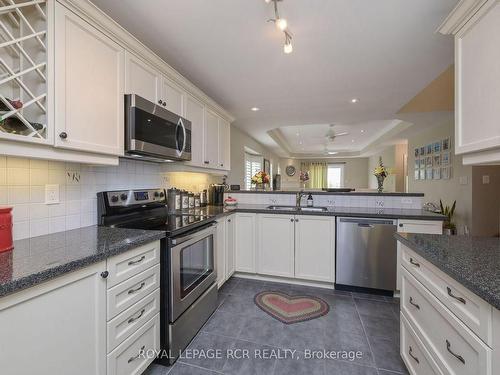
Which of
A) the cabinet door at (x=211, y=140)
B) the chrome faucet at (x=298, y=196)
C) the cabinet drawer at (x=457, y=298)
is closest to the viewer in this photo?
the cabinet drawer at (x=457, y=298)

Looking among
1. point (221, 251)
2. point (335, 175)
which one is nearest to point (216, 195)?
point (221, 251)

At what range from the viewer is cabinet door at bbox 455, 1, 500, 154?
1092 mm

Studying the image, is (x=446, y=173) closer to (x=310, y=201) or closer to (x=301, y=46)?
(x=310, y=201)

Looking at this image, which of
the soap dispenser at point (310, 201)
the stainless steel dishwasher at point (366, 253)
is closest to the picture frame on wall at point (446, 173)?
the stainless steel dishwasher at point (366, 253)

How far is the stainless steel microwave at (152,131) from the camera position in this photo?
1600 millimetres

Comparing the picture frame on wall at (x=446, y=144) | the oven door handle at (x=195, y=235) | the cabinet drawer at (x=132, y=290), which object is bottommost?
the cabinet drawer at (x=132, y=290)

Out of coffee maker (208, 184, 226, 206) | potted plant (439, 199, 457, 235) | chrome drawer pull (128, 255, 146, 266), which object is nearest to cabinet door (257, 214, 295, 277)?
coffee maker (208, 184, 226, 206)

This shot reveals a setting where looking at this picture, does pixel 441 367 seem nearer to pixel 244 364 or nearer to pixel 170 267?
pixel 244 364

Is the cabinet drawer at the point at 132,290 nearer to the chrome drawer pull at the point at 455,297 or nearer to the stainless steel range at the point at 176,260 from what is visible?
the stainless steel range at the point at 176,260

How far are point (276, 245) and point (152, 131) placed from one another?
6.00ft

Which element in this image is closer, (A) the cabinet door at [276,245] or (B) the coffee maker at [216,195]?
(A) the cabinet door at [276,245]

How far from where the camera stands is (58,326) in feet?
3.06

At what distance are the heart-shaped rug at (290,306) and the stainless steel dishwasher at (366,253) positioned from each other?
0.46 m

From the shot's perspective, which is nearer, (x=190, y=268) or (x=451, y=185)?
(x=190, y=268)
